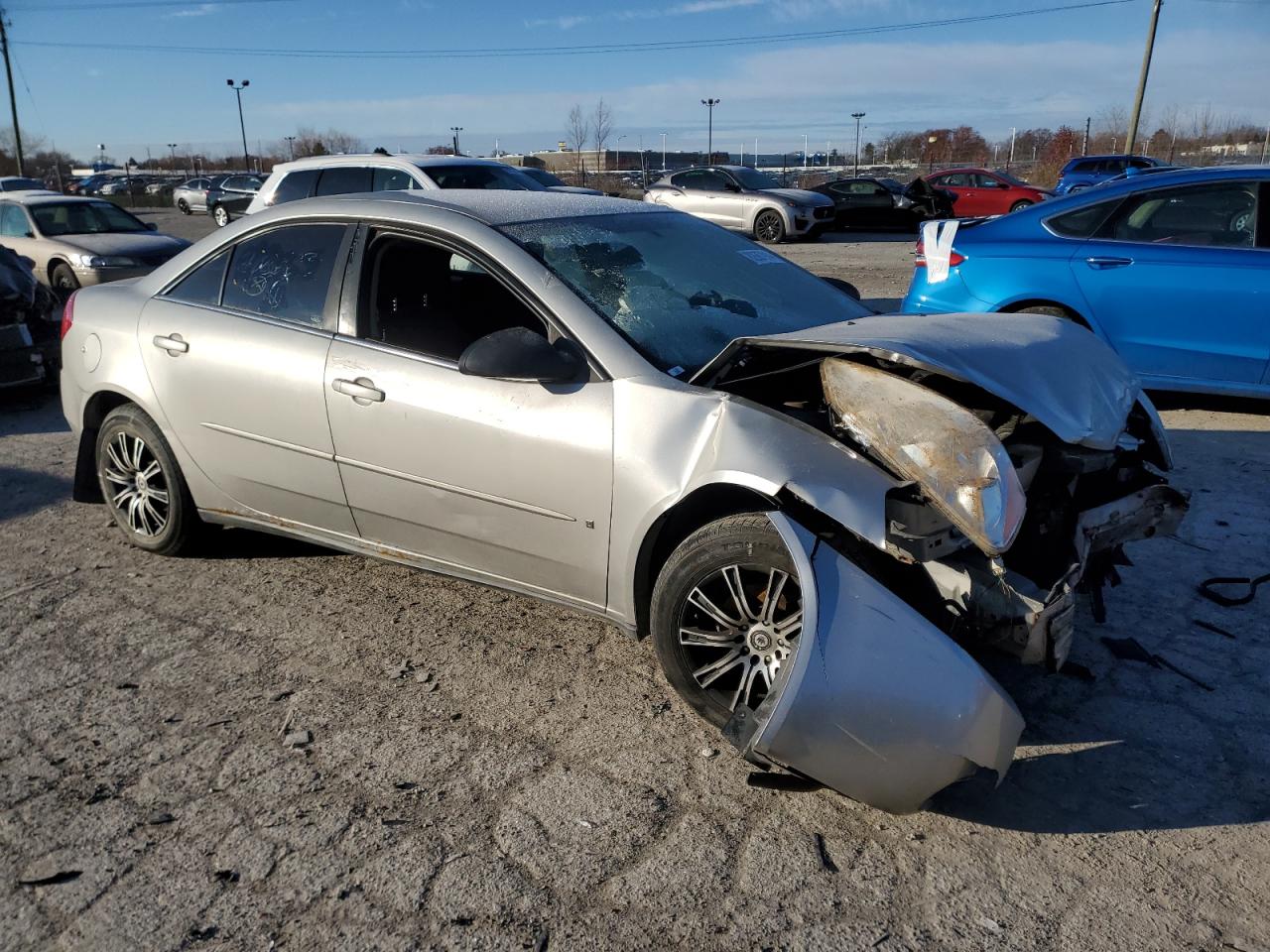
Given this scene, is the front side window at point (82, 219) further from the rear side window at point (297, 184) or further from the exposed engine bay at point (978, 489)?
the exposed engine bay at point (978, 489)

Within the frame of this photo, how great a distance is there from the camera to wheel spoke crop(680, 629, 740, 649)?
3.12 metres

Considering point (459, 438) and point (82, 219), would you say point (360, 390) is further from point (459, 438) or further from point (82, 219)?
point (82, 219)

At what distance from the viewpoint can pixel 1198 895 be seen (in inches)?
99.0

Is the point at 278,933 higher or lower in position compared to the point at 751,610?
lower

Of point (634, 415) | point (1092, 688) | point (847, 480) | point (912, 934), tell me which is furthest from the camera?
point (1092, 688)

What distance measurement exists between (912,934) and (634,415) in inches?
66.2

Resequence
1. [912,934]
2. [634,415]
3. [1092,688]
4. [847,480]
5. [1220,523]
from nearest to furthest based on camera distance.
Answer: [912,934] → [847,480] → [634,415] → [1092,688] → [1220,523]

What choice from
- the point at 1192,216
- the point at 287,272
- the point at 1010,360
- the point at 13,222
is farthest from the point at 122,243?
the point at 1010,360

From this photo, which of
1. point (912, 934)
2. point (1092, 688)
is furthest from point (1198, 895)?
point (1092, 688)

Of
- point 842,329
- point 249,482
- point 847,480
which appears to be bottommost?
point 249,482

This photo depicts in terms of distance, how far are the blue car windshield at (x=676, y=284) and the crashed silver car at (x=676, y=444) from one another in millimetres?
17

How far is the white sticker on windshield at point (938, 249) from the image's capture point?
6.79m

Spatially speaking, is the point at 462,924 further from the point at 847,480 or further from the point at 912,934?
the point at 847,480

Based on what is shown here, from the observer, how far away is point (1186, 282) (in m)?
6.18
